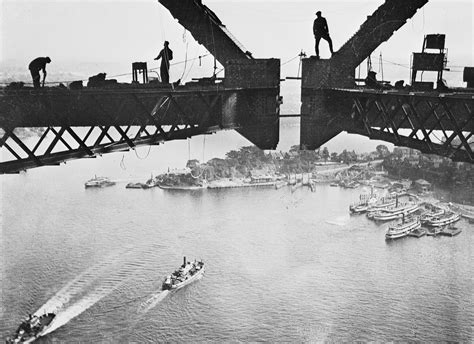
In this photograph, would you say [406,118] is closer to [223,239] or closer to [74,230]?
[223,239]

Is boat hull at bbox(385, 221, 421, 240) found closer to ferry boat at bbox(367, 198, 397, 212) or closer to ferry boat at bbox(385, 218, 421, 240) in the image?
ferry boat at bbox(385, 218, 421, 240)

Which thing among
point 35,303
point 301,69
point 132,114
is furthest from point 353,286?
point 132,114

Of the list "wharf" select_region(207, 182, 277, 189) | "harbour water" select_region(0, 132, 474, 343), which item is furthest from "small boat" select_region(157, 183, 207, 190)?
"harbour water" select_region(0, 132, 474, 343)

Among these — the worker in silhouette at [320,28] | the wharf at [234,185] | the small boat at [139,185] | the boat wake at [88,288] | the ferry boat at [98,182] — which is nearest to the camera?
the worker in silhouette at [320,28]

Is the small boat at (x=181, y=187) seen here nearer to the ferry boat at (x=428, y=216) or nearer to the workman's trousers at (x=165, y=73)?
the ferry boat at (x=428, y=216)

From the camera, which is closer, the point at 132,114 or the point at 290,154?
the point at 132,114

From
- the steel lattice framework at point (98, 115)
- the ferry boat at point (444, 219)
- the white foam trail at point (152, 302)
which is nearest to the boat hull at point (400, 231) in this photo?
the ferry boat at point (444, 219)
